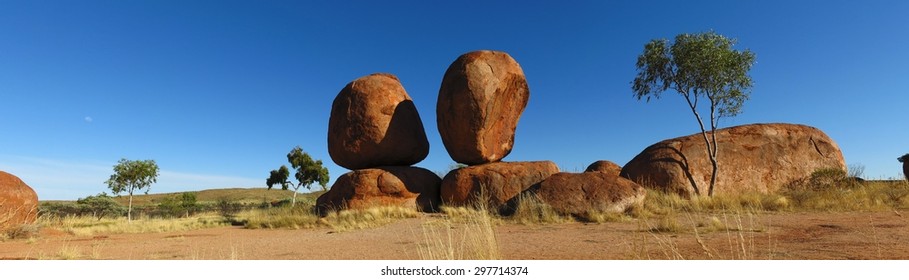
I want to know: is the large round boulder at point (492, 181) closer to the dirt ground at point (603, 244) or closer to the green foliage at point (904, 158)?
the dirt ground at point (603, 244)

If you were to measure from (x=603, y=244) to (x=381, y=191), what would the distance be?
9.79 metres

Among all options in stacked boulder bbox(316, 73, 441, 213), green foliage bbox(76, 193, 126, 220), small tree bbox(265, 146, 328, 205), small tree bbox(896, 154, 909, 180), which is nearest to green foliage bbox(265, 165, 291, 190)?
small tree bbox(265, 146, 328, 205)

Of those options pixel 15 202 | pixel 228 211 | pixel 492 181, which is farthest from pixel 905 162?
pixel 228 211

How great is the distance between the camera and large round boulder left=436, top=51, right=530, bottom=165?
15.3 m

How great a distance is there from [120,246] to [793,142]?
19.8 metres

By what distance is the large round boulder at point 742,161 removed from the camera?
16078 millimetres

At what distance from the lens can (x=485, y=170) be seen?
15930mm

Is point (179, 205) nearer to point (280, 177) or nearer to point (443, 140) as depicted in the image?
point (280, 177)

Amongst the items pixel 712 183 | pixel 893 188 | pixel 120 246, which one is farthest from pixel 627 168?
pixel 120 246

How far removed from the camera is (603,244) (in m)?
6.94

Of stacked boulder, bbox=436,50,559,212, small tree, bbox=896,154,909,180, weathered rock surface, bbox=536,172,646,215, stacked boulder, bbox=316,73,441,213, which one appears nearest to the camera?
weathered rock surface, bbox=536,172,646,215

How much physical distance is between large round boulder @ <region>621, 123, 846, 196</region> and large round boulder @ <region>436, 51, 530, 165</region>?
15.8ft

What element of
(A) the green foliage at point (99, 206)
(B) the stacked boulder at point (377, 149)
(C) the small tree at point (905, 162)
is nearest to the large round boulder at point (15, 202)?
(B) the stacked boulder at point (377, 149)

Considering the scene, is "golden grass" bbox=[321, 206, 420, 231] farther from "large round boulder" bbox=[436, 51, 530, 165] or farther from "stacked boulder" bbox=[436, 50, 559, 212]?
"large round boulder" bbox=[436, 51, 530, 165]
